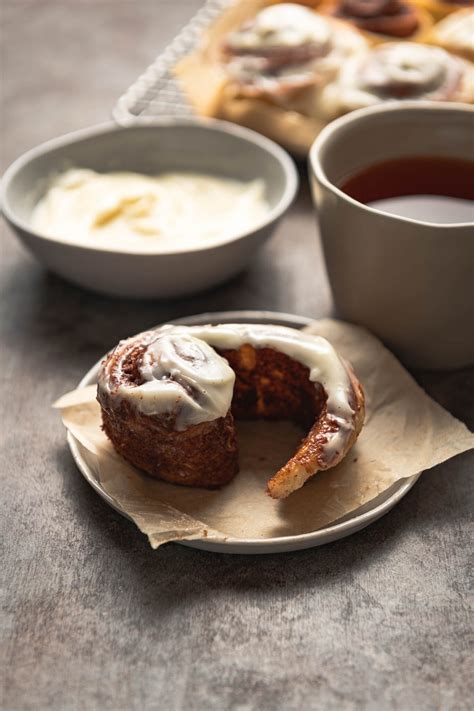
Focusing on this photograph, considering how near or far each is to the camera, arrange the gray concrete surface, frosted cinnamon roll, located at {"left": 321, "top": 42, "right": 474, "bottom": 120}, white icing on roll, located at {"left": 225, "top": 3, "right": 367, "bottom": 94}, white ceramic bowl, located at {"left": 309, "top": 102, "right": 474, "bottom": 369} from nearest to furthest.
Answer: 1. the gray concrete surface
2. white ceramic bowl, located at {"left": 309, "top": 102, "right": 474, "bottom": 369}
3. frosted cinnamon roll, located at {"left": 321, "top": 42, "right": 474, "bottom": 120}
4. white icing on roll, located at {"left": 225, "top": 3, "right": 367, "bottom": 94}

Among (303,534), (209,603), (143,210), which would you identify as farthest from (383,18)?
(209,603)

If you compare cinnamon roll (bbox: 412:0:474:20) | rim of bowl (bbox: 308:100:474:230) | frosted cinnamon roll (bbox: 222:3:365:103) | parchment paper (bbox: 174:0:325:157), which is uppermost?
rim of bowl (bbox: 308:100:474:230)

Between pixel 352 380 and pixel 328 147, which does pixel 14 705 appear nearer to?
pixel 352 380

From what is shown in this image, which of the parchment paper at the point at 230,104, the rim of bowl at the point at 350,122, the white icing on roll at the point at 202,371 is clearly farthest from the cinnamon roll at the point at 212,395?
the parchment paper at the point at 230,104

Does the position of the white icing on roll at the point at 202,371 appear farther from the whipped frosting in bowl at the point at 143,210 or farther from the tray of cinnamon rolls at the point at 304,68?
the tray of cinnamon rolls at the point at 304,68

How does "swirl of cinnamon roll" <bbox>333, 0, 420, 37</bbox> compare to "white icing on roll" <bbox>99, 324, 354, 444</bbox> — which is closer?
→ "white icing on roll" <bbox>99, 324, 354, 444</bbox>

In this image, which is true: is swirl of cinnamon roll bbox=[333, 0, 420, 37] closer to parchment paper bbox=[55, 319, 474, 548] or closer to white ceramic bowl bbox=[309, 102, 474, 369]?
white ceramic bowl bbox=[309, 102, 474, 369]

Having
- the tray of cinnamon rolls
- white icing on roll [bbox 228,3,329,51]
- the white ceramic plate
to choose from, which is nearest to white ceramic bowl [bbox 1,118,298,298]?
the tray of cinnamon rolls

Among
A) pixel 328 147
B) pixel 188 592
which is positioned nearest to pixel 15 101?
pixel 328 147

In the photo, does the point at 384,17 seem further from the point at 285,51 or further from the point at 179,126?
the point at 179,126
